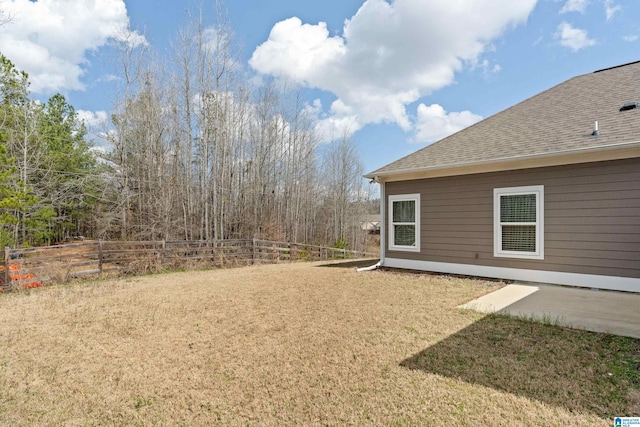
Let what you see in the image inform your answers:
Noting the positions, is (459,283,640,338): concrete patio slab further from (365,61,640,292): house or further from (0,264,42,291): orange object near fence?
(0,264,42,291): orange object near fence

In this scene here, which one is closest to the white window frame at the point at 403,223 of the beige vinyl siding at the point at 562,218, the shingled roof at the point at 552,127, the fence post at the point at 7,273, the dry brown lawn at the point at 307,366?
the beige vinyl siding at the point at 562,218

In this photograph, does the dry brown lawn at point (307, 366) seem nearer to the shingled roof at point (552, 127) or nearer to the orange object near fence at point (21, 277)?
the orange object near fence at point (21, 277)

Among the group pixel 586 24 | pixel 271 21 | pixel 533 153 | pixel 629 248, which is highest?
pixel 271 21

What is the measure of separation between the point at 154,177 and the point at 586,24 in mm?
15193

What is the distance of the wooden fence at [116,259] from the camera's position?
6.95m

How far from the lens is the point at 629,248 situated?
5176mm

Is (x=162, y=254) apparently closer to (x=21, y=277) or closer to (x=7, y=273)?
(x=21, y=277)

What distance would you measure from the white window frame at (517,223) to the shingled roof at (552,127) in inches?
26.0

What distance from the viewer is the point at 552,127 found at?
21.7ft

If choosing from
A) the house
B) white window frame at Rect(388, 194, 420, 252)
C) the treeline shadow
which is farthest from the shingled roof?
the treeline shadow

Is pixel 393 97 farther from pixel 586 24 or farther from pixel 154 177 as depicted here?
pixel 154 177

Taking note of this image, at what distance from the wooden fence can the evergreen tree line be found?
2.55 meters

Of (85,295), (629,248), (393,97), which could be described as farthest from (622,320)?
(393,97)

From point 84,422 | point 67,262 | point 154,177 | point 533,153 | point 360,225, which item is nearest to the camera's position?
point 84,422
